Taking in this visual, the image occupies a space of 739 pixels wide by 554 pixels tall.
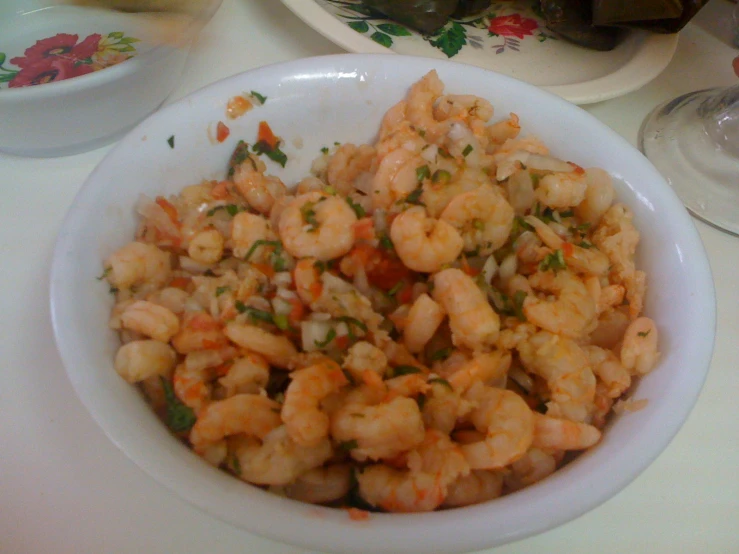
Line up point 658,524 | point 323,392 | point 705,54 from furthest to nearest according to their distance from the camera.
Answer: point 705,54
point 658,524
point 323,392

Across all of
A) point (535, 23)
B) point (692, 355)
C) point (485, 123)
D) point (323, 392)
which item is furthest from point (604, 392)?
point (535, 23)

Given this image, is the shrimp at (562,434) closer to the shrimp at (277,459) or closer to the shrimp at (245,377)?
the shrimp at (277,459)

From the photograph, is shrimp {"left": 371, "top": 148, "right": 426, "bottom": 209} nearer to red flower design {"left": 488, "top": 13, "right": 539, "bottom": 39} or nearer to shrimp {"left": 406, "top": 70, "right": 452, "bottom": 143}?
shrimp {"left": 406, "top": 70, "right": 452, "bottom": 143}

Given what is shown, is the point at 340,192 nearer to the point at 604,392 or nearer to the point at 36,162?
the point at 604,392

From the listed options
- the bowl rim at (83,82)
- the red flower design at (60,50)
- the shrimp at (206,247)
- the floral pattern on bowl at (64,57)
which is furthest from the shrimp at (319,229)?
the red flower design at (60,50)

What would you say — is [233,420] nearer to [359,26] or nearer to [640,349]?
[640,349]

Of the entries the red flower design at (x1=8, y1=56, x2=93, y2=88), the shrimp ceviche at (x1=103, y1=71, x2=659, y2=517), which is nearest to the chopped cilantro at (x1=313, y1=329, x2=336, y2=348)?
the shrimp ceviche at (x1=103, y1=71, x2=659, y2=517)
